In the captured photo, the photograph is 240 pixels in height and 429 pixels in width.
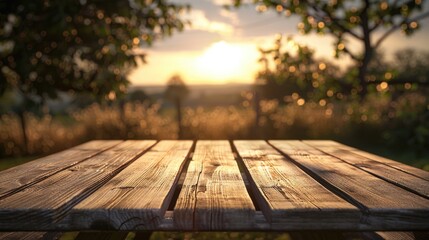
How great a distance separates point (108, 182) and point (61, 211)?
0.33 m

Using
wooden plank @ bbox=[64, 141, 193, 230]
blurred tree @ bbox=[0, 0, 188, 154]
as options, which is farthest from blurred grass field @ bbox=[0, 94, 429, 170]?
wooden plank @ bbox=[64, 141, 193, 230]

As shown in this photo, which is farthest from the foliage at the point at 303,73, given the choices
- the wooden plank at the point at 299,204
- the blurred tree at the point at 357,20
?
the wooden plank at the point at 299,204

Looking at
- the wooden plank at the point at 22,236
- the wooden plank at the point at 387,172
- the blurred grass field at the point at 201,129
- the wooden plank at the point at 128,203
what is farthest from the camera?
the blurred grass field at the point at 201,129

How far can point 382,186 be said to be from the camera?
1368 mm

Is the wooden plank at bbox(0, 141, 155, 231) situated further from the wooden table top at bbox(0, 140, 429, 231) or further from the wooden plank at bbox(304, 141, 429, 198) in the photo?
the wooden plank at bbox(304, 141, 429, 198)

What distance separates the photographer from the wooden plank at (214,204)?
107 cm

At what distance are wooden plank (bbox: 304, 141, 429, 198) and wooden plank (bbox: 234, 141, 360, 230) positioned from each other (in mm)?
323

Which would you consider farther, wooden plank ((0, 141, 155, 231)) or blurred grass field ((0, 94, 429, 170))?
blurred grass field ((0, 94, 429, 170))

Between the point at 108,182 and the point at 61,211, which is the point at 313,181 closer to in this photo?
the point at 108,182

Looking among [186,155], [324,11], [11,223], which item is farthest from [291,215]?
[324,11]

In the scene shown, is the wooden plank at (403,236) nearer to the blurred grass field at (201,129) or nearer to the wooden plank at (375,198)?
the wooden plank at (375,198)

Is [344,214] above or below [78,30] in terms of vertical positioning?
below

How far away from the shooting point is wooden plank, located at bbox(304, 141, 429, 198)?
1.37 meters

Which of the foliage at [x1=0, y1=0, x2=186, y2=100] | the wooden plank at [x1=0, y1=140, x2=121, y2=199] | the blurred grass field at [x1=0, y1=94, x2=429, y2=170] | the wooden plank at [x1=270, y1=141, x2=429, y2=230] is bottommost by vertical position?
the blurred grass field at [x1=0, y1=94, x2=429, y2=170]
